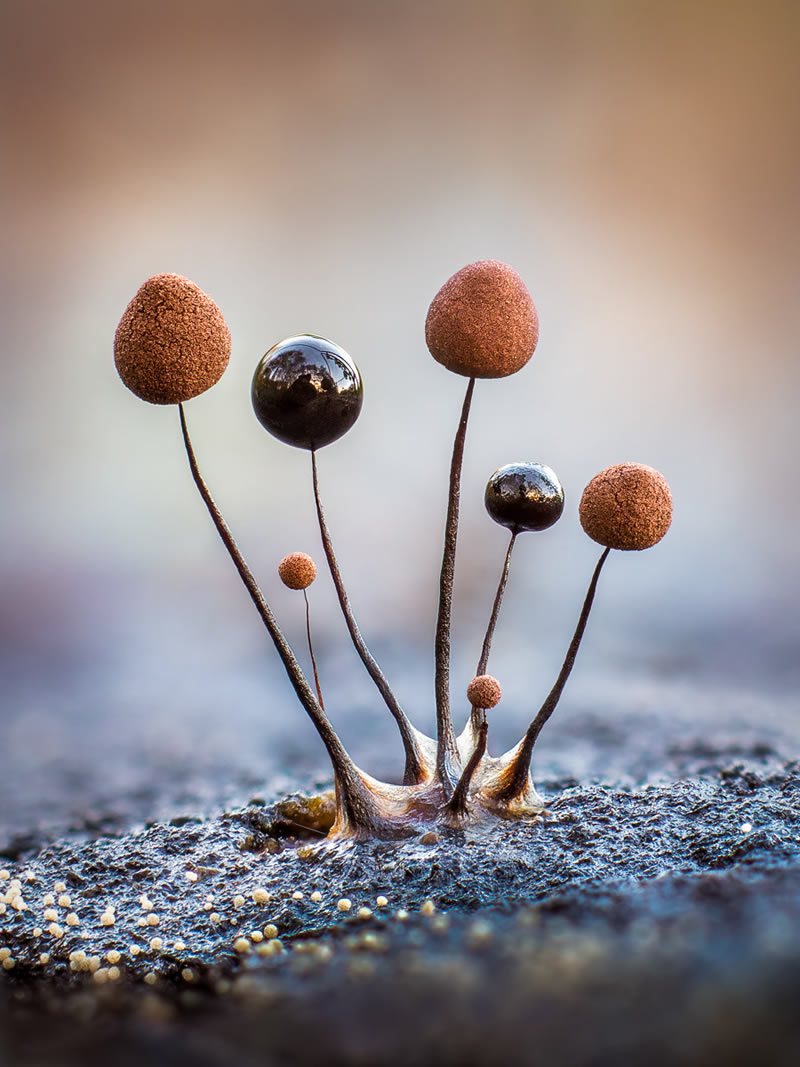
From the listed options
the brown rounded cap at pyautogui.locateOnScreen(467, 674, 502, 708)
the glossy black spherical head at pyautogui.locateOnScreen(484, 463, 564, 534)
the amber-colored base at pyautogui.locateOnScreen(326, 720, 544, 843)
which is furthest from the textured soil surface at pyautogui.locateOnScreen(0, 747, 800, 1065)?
the glossy black spherical head at pyautogui.locateOnScreen(484, 463, 564, 534)

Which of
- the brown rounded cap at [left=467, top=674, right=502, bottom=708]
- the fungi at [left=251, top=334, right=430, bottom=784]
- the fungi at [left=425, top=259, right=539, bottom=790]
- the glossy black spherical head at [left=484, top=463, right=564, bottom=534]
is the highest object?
the fungi at [left=425, top=259, right=539, bottom=790]

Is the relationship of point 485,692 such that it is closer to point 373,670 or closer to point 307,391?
point 373,670

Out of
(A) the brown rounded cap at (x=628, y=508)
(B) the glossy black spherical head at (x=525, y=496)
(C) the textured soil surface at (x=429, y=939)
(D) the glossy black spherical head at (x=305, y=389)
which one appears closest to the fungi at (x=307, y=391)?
(D) the glossy black spherical head at (x=305, y=389)

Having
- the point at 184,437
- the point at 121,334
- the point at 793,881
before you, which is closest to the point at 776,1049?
the point at 793,881

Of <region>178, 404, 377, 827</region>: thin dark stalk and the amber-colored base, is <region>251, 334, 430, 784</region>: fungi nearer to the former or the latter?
<region>178, 404, 377, 827</region>: thin dark stalk

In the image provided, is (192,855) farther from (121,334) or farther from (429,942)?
(121,334)

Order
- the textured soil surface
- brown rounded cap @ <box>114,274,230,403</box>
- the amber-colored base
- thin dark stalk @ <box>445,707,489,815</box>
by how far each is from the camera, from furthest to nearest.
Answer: the amber-colored base → thin dark stalk @ <box>445,707,489,815</box> → brown rounded cap @ <box>114,274,230,403</box> → the textured soil surface
